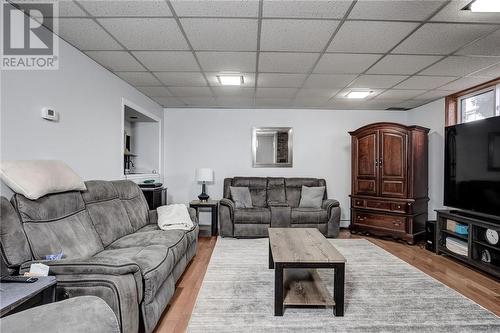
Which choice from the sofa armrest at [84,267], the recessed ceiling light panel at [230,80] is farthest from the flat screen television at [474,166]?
the sofa armrest at [84,267]

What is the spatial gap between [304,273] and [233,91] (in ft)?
9.42

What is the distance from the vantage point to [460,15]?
205 cm

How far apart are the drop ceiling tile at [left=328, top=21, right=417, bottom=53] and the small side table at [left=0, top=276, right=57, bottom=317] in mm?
2769

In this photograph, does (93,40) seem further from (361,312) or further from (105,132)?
(361,312)

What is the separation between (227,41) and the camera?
252 centimetres

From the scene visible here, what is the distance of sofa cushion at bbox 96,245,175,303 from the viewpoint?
1865 mm

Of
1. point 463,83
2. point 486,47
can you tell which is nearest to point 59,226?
point 486,47

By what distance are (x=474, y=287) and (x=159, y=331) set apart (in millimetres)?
3073

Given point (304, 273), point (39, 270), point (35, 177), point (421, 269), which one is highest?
point (35, 177)

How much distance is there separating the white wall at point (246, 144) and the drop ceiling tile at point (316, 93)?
97cm

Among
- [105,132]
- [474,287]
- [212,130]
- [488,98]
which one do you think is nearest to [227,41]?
[105,132]

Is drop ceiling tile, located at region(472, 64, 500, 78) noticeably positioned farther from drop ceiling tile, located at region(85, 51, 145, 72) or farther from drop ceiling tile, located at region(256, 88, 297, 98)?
drop ceiling tile, located at region(85, 51, 145, 72)

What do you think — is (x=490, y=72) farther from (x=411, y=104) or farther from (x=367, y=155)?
(x=367, y=155)

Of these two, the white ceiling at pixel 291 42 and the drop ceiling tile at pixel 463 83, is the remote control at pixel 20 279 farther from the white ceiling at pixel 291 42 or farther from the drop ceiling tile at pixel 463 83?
the drop ceiling tile at pixel 463 83
